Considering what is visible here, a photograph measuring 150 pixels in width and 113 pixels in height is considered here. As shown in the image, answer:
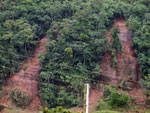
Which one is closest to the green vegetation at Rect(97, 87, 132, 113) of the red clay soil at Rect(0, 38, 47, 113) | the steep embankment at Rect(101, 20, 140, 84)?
the steep embankment at Rect(101, 20, 140, 84)

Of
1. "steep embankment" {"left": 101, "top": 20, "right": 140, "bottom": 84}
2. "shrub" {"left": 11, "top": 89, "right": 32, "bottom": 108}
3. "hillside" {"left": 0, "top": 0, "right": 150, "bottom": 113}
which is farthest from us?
"steep embankment" {"left": 101, "top": 20, "right": 140, "bottom": 84}

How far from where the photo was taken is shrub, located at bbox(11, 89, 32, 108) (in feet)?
71.3

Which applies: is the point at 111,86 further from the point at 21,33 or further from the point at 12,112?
the point at 21,33

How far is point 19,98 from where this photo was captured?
71.8 ft

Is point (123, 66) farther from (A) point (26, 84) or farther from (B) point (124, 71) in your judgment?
(A) point (26, 84)

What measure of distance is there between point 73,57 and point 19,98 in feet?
22.2

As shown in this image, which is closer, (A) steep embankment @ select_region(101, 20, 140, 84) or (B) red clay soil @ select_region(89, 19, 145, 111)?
(B) red clay soil @ select_region(89, 19, 145, 111)

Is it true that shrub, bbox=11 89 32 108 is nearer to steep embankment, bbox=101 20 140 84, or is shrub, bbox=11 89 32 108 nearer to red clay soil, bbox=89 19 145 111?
red clay soil, bbox=89 19 145 111

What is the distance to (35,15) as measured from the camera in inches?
1117

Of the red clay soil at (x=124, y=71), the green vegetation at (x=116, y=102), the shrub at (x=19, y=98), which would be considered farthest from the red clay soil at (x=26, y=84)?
the green vegetation at (x=116, y=102)

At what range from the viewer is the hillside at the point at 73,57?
72.5 feet

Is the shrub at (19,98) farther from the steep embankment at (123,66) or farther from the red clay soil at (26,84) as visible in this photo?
the steep embankment at (123,66)

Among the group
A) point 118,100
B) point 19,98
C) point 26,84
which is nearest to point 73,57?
point 26,84

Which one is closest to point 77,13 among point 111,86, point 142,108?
point 111,86
